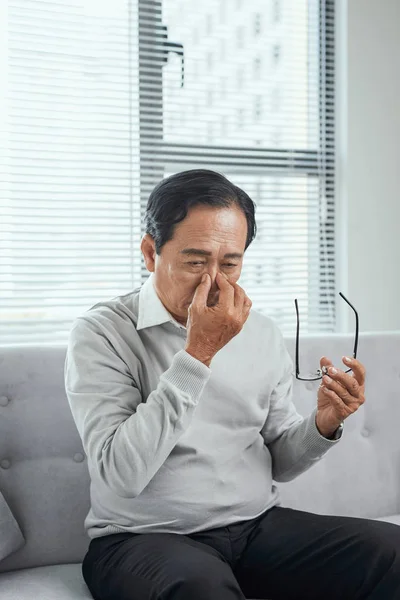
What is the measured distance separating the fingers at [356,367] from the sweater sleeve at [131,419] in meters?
0.28

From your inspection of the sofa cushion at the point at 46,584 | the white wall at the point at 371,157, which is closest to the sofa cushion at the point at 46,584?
the sofa cushion at the point at 46,584

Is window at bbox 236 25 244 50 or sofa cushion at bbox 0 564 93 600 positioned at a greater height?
window at bbox 236 25 244 50

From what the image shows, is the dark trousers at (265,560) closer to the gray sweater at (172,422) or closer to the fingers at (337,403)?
the gray sweater at (172,422)

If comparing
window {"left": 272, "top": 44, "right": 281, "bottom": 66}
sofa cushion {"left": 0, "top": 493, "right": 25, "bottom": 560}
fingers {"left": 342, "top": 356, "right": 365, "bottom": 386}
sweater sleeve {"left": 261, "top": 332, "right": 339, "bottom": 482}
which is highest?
window {"left": 272, "top": 44, "right": 281, "bottom": 66}

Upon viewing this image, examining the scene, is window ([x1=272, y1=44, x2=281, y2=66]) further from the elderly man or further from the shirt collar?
the shirt collar

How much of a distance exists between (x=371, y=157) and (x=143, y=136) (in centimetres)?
93

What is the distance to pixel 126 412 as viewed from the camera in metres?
1.38

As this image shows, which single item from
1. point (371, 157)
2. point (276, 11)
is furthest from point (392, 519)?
point (276, 11)

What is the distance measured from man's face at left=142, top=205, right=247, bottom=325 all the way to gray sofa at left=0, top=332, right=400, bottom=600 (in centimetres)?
45

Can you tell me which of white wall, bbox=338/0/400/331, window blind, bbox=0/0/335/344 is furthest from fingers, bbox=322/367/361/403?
white wall, bbox=338/0/400/331

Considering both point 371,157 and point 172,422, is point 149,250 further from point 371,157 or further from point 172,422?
point 371,157

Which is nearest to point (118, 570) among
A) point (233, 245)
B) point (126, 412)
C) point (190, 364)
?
point (126, 412)

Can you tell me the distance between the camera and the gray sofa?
1.59 metres

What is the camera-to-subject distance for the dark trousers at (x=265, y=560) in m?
1.25
